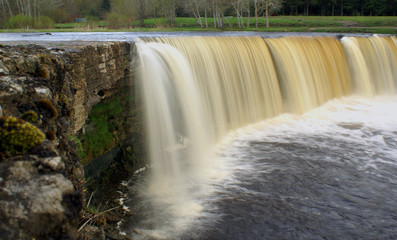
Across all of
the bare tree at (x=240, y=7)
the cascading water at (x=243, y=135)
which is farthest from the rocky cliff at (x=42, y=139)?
the bare tree at (x=240, y=7)

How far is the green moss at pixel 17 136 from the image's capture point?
2607mm

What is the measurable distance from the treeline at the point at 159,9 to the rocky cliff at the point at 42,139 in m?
26.6

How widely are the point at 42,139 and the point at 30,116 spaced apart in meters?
0.47

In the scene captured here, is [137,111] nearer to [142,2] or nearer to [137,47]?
[137,47]

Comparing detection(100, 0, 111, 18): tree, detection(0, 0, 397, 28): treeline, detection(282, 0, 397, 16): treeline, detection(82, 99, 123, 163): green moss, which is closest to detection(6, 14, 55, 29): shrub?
detection(0, 0, 397, 28): treeline

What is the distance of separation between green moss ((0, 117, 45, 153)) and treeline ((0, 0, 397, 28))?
96.5 ft

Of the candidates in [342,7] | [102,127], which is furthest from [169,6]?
[102,127]

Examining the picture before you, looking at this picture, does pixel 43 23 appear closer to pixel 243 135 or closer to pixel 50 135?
pixel 243 135

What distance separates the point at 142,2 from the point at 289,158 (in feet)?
122

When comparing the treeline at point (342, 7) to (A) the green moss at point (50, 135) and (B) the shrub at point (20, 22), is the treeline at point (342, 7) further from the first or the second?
(A) the green moss at point (50, 135)

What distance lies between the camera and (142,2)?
135 ft

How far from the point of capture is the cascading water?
5.38m

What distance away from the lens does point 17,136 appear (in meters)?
2.67

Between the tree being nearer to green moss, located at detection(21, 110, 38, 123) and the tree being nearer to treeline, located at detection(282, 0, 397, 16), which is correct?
treeline, located at detection(282, 0, 397, 16)
